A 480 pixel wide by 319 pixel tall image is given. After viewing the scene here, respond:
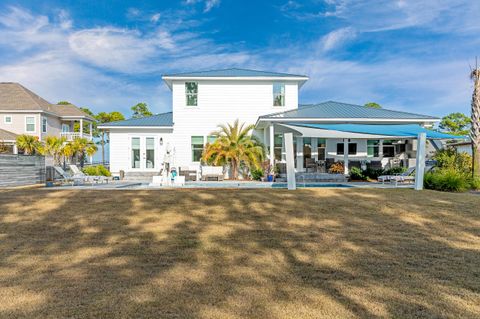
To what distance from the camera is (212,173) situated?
21.1 m

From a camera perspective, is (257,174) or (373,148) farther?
(373,148)

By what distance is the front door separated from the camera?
23891 millimetres

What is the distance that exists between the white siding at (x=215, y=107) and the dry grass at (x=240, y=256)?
12.9 m

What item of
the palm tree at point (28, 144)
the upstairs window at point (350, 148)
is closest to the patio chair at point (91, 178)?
the palm tree at point (28, 144)

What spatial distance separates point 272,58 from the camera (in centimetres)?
3108

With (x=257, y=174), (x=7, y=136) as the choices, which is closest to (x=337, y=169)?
(x=257, y=174)

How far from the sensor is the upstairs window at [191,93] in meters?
23.8

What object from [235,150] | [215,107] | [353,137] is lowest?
[235,150]

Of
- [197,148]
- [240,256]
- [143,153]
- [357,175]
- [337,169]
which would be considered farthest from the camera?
[143,153]

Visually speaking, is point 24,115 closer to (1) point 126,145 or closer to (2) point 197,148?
(1) point 126,145

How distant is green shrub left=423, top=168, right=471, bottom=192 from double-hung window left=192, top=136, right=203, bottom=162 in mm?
14723

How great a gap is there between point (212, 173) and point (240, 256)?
15.1 m

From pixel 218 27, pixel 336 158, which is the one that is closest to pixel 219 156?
pixel 336 158

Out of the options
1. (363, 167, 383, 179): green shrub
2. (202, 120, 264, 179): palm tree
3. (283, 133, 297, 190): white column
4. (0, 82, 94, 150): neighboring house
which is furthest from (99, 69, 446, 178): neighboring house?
(0, 82, 94, 150): neighboring house
